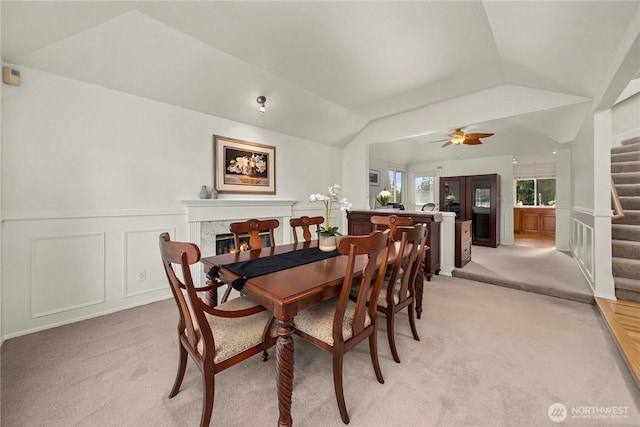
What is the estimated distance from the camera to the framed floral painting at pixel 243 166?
345 cm

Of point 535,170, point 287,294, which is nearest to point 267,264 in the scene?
point 287,294

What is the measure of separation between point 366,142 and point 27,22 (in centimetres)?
430

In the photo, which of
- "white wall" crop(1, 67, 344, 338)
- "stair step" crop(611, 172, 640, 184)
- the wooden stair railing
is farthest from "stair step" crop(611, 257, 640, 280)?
"white wall" crop(1, 67, 344, 338)

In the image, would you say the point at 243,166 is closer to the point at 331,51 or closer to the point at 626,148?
the point at 331,51

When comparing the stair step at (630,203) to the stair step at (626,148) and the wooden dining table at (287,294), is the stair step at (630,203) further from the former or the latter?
the wooden dining table at (287,294)

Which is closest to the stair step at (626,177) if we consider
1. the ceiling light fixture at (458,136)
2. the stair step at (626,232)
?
the stair step at (626,232)

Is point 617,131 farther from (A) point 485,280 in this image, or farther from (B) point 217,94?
(B) point 217,94

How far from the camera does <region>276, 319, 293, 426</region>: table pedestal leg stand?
123cm

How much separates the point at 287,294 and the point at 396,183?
6.54 meters

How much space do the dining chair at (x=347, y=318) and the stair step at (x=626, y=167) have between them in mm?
5232

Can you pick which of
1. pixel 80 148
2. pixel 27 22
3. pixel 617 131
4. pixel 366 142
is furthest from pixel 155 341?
pixel 617 131

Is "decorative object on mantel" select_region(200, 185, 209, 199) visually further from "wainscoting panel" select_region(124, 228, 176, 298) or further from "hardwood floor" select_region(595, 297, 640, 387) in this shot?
"hardwood floor" select_region(595, 297, 640, 387)

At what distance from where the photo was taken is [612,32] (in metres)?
1.94

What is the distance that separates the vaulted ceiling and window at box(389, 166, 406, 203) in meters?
3.14
